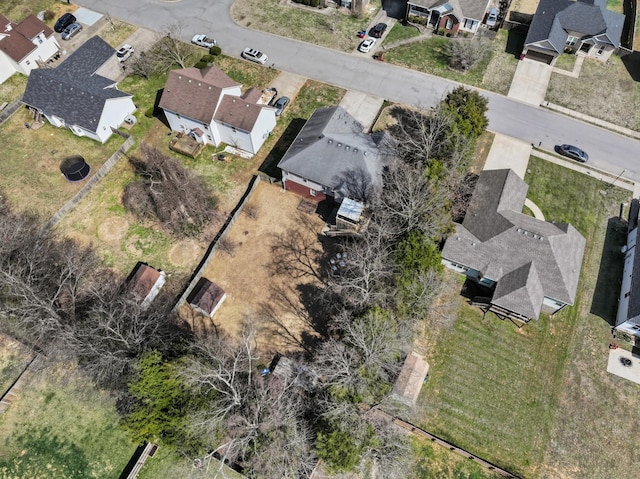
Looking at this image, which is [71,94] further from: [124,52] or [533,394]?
[533,394]

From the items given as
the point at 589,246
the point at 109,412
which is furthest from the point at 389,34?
the point at 109,412

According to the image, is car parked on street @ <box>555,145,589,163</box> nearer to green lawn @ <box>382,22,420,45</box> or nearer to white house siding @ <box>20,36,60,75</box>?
green lawn @ <box>382,22,420,45</box>

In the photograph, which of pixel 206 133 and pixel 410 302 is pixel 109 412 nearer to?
pixel 410 302

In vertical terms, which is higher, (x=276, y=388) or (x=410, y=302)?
(x=410, y=302)

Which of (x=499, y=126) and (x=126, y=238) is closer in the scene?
(x=126, y=238)

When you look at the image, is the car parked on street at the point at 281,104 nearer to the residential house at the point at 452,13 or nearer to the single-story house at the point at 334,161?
the single-story house at the point at 334,161

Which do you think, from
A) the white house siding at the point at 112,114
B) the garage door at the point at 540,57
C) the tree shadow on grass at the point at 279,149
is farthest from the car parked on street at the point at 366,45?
the white house siding at the point at 112,114
